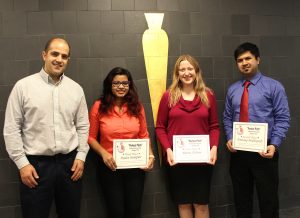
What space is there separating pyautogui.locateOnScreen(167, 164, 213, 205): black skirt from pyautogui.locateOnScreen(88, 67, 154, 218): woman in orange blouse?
25 cm

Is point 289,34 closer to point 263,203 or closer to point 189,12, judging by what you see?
point 189,12

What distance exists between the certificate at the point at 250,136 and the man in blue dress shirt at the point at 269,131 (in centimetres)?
6

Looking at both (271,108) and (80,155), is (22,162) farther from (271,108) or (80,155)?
(271,108)

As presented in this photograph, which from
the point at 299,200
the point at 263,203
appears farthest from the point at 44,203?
the point at 299,200

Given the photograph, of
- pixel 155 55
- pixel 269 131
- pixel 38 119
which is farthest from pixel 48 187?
pixel 269 131

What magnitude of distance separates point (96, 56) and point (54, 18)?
46 cm

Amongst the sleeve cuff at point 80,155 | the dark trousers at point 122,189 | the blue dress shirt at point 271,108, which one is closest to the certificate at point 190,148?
the dark trousers at point 122,189

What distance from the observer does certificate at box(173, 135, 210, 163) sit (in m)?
2.52

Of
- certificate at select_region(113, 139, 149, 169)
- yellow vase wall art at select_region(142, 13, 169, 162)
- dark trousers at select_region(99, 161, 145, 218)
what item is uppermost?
yellow vase wall art at select_region(142, 13, 169, 162)

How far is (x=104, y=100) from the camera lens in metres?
2.58

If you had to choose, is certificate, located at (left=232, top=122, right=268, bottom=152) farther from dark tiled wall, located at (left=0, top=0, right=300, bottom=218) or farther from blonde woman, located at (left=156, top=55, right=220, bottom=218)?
dark tiled wall, located at (left=0, top=0, right=300, bottom=218)

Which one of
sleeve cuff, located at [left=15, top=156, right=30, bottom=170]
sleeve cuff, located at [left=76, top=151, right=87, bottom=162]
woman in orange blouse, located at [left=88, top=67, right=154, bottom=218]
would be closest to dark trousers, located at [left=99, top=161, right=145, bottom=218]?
woman in orange blouse, located at [left=88, top=67, right=154, bottom=218]

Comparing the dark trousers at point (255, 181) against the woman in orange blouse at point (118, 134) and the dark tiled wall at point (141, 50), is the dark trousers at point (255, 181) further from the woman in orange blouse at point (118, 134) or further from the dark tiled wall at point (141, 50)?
the woman in orange blouse at point (118, 134)

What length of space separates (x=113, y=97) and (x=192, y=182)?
91cm
